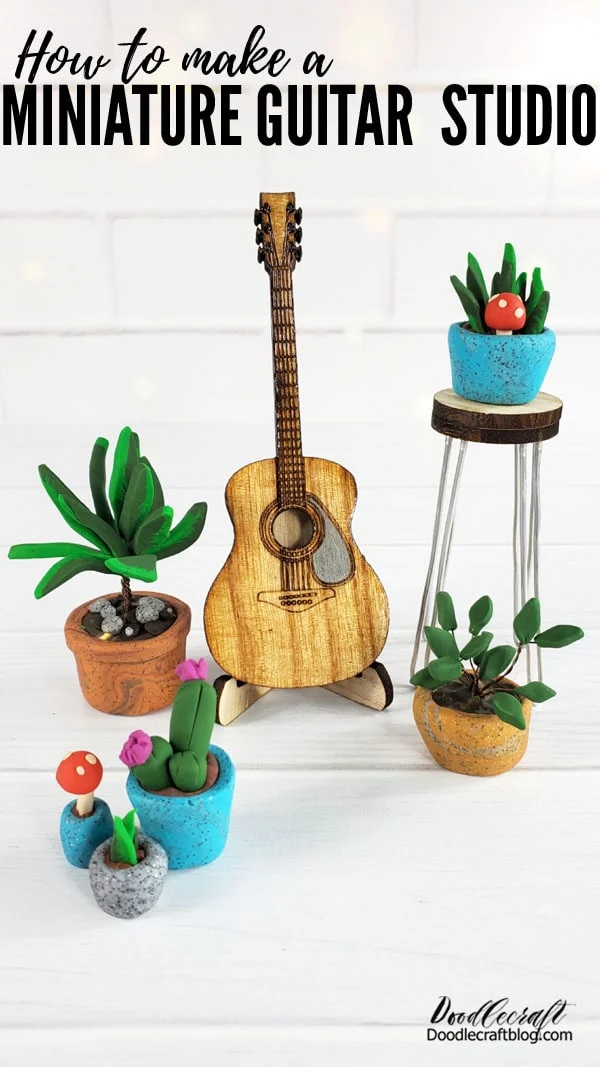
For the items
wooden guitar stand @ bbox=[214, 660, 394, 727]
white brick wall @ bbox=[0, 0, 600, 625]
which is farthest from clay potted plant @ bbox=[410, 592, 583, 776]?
white brick wall @ bbox=[0, 0, 600, 625]

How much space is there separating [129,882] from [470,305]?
63 cm

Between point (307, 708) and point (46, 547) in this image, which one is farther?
point (307, 708)

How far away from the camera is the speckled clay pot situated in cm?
98

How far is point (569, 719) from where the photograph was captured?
3.70ft

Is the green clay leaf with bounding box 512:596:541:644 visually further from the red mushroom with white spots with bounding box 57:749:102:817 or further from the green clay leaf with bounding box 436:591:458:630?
the red mushroom with white spots with bounding box 57:749:102:817

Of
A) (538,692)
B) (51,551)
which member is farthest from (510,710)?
(51,551)

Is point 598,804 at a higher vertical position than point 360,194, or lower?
lower

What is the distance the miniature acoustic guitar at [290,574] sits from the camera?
3.52ft

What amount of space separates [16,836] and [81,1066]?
0.85 ft

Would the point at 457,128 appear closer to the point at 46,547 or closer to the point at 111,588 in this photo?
the point at 111,588

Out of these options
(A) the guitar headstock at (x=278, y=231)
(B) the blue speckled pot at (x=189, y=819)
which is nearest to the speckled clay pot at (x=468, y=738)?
(B) the blue speckled pot at (x=189, y=819)

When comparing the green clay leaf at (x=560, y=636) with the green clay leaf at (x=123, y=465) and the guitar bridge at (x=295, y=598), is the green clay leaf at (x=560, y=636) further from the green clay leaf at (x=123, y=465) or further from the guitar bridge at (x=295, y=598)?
the green clay leaf at (x=123, y=465)

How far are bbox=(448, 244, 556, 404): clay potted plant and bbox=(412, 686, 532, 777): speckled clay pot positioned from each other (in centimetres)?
31

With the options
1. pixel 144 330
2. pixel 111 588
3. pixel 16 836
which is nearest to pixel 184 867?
pixel 16 836
